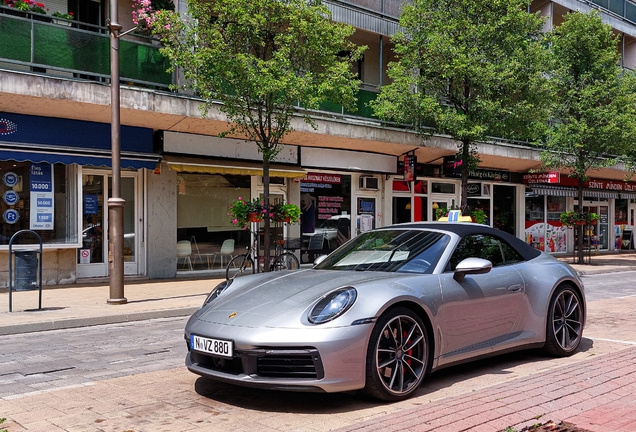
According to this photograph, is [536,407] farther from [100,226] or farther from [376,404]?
[100,226]

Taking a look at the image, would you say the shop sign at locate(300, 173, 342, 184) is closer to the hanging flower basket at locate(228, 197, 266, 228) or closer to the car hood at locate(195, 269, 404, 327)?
the hanging flower basket at locate(228, 197, 266, 228)

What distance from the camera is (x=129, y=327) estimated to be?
30.1ft

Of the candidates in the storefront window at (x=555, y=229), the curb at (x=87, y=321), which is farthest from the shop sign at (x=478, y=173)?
the curb at (x=87, y=321)

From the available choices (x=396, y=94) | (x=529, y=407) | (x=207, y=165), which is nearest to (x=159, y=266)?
(x=207, y=165)

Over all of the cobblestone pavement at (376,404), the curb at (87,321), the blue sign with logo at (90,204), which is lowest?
the curb at (87,321)

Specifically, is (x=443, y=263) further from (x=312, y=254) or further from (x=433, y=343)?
(x=312, y=254)

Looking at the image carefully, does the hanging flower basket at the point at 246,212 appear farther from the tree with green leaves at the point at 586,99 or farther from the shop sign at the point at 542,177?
the shop sign at the point at 542,177

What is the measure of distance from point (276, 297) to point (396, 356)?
3.26ft

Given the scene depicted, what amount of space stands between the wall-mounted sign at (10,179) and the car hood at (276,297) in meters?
9.92

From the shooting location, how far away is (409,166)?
69.0 ft

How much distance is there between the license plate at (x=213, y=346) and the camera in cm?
434

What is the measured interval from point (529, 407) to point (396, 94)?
48.2 ft

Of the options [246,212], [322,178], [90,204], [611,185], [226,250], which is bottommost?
[226,250]

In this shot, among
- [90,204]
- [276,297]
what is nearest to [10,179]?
[90,204]
